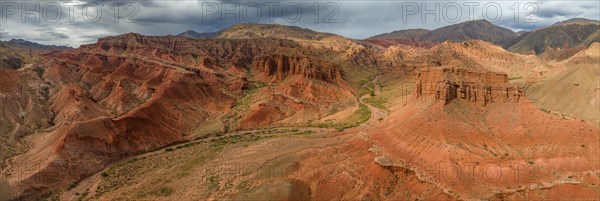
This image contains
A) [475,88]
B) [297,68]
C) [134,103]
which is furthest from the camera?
[297,68]

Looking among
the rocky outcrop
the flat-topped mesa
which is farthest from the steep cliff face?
the flat-topped mesa

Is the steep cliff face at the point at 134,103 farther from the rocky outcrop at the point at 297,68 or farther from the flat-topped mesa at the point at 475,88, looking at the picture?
the flat-topped mesa at the point at 475,88

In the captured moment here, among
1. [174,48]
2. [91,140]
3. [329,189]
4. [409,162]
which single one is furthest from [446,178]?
[174,48]

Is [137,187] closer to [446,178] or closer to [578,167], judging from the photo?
[446,178]

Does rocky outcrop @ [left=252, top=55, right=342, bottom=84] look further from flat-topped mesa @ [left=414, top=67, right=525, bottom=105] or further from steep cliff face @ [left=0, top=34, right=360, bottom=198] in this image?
flat-topped mesa @ [left=414, top=67, right=525, bottom=105]

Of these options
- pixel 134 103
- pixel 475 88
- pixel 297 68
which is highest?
pixel 297 68

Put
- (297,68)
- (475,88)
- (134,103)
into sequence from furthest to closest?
(297,68) → (134,103) → (475,88)

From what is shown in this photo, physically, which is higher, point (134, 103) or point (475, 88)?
point (475, 88)

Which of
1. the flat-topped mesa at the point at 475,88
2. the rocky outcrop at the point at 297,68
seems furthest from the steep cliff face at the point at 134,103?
the flat-topped mesa at the point at 475,88

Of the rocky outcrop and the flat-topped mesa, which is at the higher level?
the rocky outcrop

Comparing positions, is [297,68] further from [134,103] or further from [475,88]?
[475,88]

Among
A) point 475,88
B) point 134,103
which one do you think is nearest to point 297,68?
point 134,103
